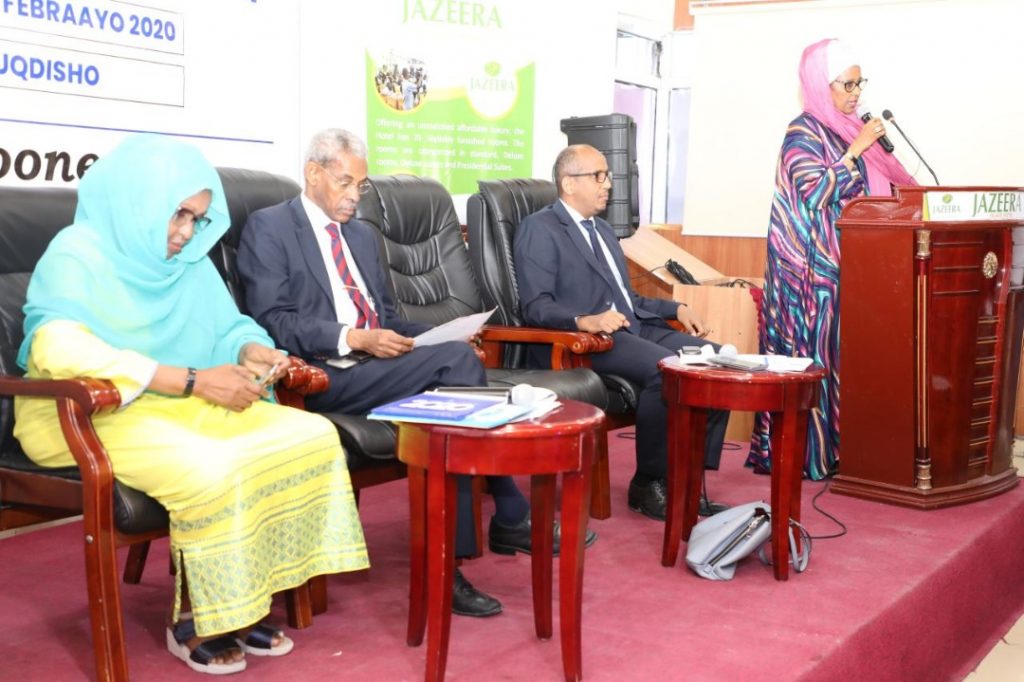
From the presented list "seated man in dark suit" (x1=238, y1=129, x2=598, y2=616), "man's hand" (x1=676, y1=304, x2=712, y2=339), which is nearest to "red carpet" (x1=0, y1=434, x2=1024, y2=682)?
"seated man in dark suit" (x1=238, y1=129, x2=598, y2=616)

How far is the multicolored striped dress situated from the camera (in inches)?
153

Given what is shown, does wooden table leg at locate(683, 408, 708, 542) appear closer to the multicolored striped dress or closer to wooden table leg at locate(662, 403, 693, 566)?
wooden table leg at locate(662, 403, 693, 566)

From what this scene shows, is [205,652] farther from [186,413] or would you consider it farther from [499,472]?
[499,472]

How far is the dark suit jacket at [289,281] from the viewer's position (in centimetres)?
288

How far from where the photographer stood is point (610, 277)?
3.87 m

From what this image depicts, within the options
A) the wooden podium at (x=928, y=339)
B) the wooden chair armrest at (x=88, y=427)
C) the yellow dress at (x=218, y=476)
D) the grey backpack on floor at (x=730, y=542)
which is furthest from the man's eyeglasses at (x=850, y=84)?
the wooden chair armrest at (x=88, y=427)

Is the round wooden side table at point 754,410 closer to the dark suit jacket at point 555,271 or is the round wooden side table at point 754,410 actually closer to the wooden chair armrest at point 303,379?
the dark suit jacket at point 555,271

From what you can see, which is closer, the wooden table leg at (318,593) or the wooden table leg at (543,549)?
the wooden table leg at (543,549)

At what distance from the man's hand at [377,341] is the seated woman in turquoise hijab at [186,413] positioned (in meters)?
0.33

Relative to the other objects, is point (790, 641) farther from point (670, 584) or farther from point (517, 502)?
point (517, 502)

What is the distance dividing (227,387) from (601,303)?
1787mm

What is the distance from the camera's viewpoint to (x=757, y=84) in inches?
246

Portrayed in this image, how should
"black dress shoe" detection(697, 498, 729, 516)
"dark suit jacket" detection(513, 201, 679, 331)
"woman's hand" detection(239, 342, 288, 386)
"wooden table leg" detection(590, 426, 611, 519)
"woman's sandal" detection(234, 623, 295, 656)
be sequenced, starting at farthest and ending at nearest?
"dark suit jacket" detection(513, 201, 679, 331)
"black dress shoe" detection(697, 498, 729, 516)
"wooden table leg" detection(590, 426, 611, 519)
"woman's hand" detection(239, 342, 288, 386)
"woman's sandal" detection(234, 623, 295, 656)

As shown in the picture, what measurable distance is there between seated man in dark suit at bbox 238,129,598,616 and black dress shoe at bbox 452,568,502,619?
1.04 ft
